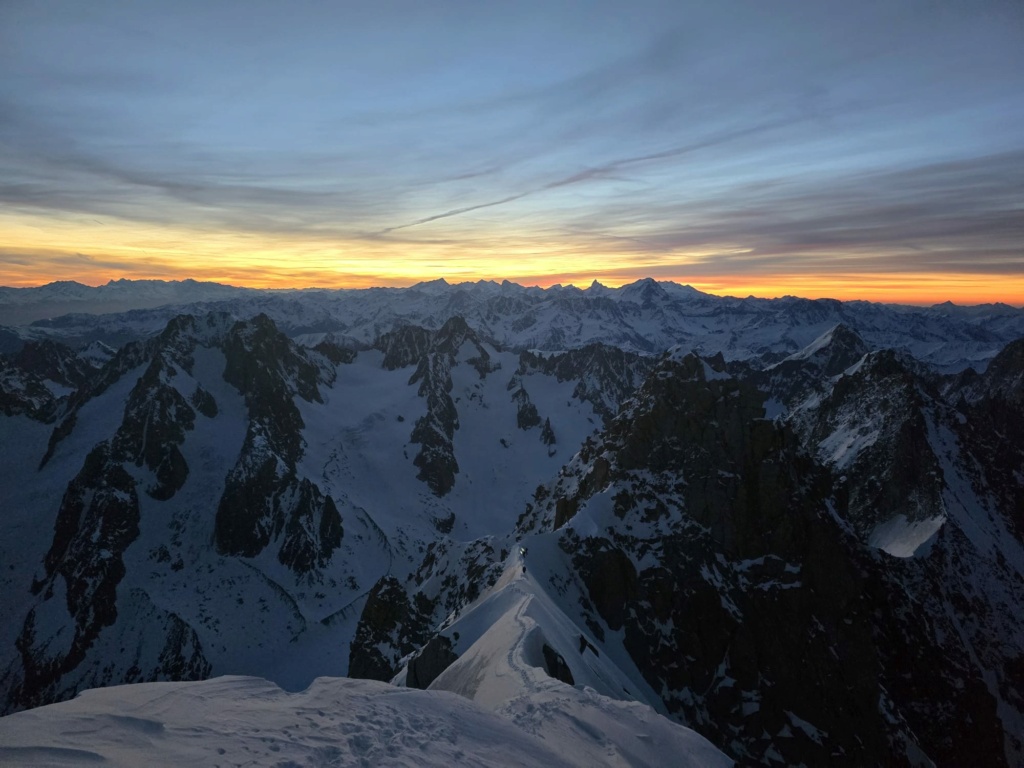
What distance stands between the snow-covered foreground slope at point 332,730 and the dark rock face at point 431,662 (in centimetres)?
1654

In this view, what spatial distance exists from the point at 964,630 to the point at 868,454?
113 feet

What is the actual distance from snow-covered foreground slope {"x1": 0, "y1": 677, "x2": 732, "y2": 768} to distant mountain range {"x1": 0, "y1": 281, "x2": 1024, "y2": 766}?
24 centimetres

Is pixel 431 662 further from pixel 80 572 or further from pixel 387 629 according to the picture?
pixel 80 572

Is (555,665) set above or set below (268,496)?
above

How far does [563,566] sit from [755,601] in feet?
65.1

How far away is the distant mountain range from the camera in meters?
42.6

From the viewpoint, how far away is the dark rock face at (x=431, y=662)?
133ft

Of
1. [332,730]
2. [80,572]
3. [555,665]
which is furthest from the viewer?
[80,572]

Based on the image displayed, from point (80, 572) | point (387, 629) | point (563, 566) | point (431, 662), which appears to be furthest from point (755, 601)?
point (80, 572)

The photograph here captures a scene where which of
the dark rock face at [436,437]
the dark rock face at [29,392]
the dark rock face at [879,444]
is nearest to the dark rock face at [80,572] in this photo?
the dark rock face at [29,392]

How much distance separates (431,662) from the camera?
41156 millimetres

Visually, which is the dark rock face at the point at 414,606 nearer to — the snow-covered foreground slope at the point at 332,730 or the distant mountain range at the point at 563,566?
the distant mountain range at the point at 563,566

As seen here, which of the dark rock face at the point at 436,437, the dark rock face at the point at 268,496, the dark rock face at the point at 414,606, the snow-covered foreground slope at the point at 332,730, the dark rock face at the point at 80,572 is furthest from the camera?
the dark rock face at the point at 436,437

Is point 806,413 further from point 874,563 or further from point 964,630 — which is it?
point 874,563
